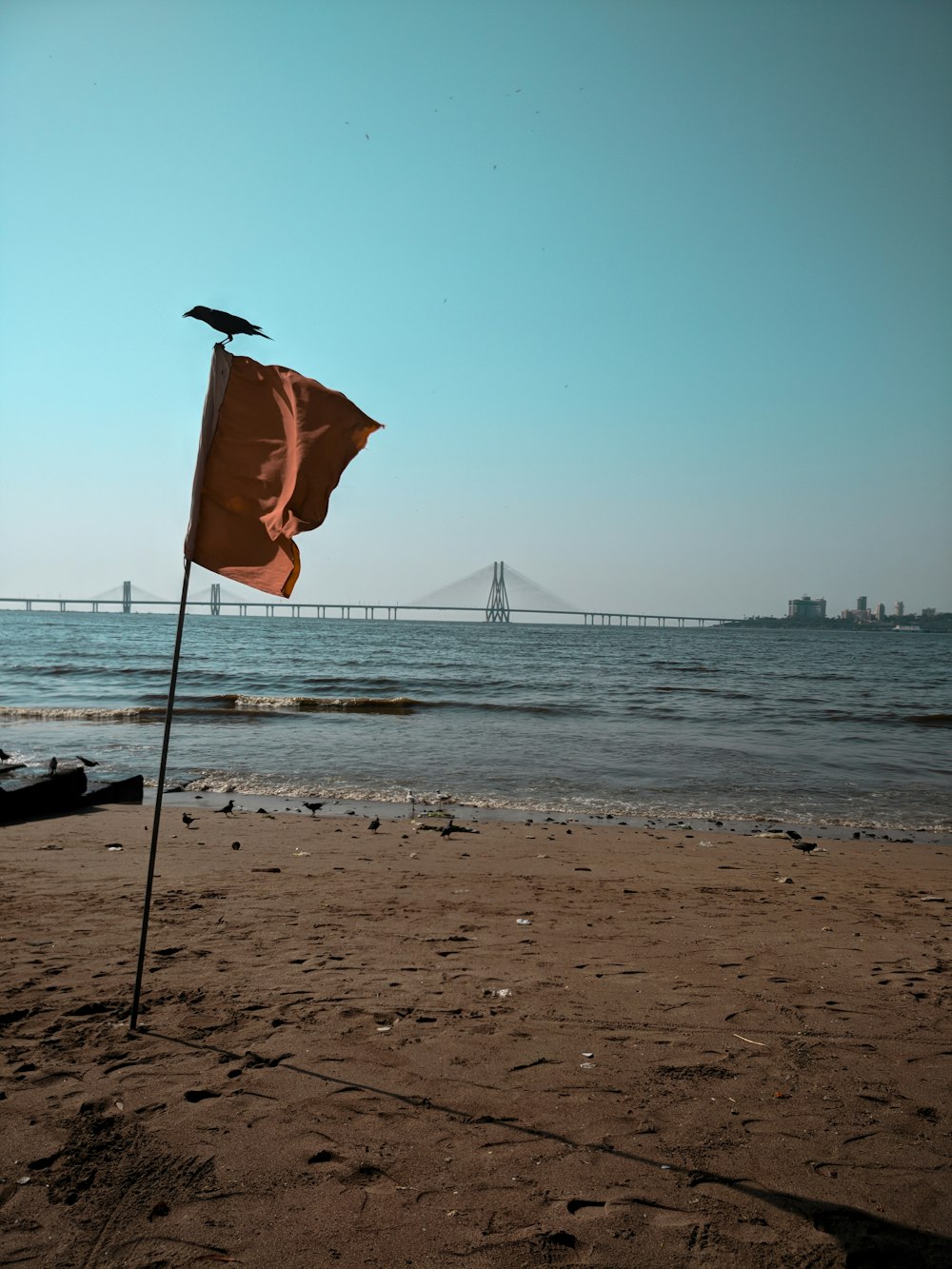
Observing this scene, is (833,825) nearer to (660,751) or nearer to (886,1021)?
(660,751)

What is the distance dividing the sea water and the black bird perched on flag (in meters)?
6.99

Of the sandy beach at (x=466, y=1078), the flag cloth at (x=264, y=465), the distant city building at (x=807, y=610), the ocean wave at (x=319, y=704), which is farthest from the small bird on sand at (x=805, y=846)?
the distant city building at (x=807, y=610)

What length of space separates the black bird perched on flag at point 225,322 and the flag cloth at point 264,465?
92 millimetres

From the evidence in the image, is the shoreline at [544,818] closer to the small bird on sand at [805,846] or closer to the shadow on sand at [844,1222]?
the small bird on sand at [805,846]

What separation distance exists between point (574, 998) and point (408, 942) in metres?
1.06

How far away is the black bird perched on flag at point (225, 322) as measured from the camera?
9.93ft

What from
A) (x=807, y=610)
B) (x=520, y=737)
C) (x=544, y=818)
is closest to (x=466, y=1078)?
(x=544, y=818)

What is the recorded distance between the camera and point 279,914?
4750 millimetres

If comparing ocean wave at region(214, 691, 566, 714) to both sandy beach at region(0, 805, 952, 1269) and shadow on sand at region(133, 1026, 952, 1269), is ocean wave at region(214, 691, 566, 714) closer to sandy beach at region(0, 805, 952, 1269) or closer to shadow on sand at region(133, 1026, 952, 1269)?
sandy beach at region(0, 805, 952, 1269)

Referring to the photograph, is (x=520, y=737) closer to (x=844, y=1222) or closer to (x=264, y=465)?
(x=264, y=465)

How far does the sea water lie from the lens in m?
10.1

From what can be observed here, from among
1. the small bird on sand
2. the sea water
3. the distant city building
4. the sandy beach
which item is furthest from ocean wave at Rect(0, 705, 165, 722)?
the distant city building

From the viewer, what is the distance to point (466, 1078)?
9.53 feet

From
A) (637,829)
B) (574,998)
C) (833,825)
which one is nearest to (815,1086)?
(574,998)
